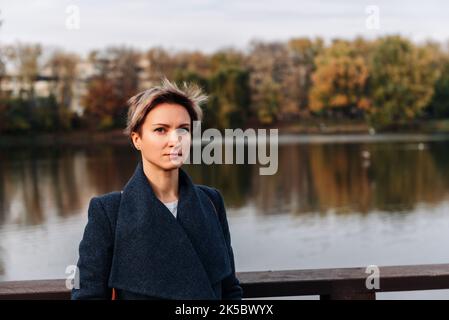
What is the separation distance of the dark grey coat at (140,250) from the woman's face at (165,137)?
0.23 ft

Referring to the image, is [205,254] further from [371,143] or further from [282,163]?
[371,143]

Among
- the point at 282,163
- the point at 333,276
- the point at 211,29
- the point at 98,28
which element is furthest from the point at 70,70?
the point at 333,276

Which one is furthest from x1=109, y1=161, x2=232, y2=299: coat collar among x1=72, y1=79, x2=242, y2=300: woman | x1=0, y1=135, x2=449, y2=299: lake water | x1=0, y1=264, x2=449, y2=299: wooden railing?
x1=0, y1=135, x2=449, y2=299: lake water

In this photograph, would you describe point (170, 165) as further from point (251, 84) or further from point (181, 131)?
point (251, 84)

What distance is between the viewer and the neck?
178 cm

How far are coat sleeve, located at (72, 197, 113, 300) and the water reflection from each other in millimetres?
8606

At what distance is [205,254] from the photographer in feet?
5.79

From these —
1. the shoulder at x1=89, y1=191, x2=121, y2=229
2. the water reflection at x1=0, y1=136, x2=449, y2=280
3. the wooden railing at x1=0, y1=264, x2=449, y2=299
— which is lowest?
the water reflection at x1=0, y1=136, x2=449, y2=280

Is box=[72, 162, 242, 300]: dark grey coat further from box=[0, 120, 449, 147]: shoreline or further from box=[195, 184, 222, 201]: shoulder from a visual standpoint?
box=[0, 120, 449, 147]: shoreline

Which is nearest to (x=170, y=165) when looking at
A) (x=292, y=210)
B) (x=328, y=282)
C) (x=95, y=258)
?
(x=95, y=258)

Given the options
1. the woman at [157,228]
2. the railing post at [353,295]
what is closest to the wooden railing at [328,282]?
the railing post at [353,295]

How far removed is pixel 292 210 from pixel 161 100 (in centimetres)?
1451

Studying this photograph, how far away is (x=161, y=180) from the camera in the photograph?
1.78 metres

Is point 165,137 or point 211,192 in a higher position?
point 165,137
